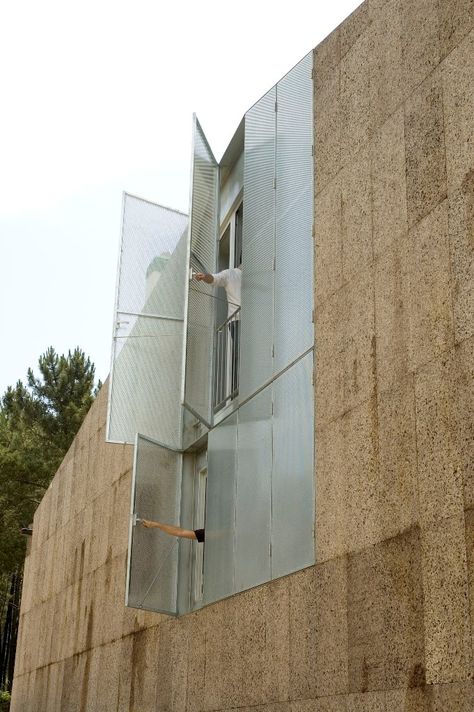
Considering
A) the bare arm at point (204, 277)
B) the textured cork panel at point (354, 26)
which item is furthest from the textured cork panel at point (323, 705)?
the textured cork panel at point (354, 26)

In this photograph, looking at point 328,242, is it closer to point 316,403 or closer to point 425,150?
point 316,403

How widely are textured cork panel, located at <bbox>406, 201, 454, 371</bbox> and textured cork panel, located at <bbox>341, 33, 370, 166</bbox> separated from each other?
1690mm

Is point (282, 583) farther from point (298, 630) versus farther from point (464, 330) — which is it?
point (464, 330)

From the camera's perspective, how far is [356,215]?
9.49 meters

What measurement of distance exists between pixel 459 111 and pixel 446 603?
3.69m

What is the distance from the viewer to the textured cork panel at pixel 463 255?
7477mm

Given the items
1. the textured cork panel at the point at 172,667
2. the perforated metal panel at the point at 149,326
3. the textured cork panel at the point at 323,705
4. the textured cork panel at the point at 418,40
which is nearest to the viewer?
the textured cork panel at the point at 323,705

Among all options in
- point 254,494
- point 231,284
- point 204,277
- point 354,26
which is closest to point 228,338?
point 231,284

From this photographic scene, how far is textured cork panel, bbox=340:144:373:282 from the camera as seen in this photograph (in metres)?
9.23

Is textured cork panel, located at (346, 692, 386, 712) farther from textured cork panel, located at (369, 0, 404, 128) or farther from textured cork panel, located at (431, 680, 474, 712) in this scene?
textured cork panel, located at (369, 0, 404, 128)

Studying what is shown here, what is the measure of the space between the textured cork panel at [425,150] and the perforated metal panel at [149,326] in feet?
18.4

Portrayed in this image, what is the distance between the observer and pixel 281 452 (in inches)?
411

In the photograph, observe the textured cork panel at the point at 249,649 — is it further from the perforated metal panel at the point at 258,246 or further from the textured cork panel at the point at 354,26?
the textured cork panel at the point at 354,26

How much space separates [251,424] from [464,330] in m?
4.26
